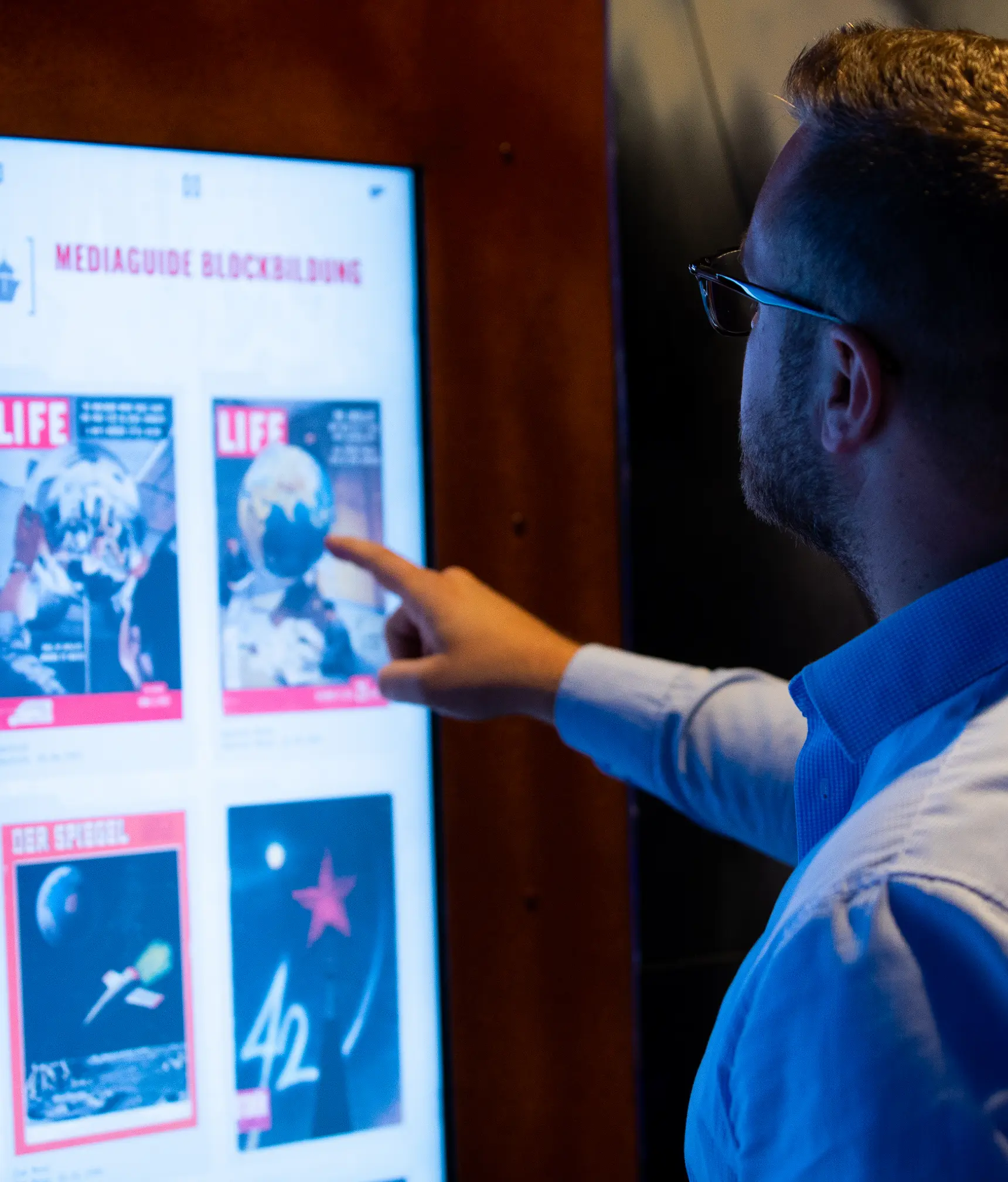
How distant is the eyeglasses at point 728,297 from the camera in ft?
2.56

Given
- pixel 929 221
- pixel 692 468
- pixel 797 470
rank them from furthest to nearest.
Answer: pixel 692 468
pixel 797 470
pixel 929 221

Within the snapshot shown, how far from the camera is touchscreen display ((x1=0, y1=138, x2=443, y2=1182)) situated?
3.42ft

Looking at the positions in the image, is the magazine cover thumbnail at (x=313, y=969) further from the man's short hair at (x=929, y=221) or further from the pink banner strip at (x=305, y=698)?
the man's short hair at (x=929, y=221)

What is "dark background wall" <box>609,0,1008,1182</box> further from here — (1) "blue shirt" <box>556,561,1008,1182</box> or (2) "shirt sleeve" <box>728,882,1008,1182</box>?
(2) "shirt sleeve" <box>728,882,1008,1182</box>

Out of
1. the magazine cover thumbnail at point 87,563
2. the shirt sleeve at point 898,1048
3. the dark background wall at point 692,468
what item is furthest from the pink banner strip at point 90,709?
the shirt sleeve at point 898,1048

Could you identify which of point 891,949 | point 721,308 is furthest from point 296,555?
point 891,949

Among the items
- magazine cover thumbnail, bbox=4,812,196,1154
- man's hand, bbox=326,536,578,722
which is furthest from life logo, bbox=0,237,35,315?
magazine cover thumbnail, bbox=4,812,196,1154

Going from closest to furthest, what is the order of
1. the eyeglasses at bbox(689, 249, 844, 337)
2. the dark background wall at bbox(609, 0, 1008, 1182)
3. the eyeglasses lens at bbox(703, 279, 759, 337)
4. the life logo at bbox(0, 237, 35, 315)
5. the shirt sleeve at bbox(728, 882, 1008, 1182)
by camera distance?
the shirt sleeve at bbox(728, 882, 1008, 1182) < the eyeglasses at bbox(689, 249, 844, 337) < the eyeglasses lens at bbox(703, 279, 759, 337) < the life logo at bbox(0, 237, 35, 315) < the dark background wall at bbox(609, 0, 1008, 1182)

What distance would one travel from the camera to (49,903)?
3.41 feet

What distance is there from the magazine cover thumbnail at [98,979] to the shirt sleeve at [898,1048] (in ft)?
2.22

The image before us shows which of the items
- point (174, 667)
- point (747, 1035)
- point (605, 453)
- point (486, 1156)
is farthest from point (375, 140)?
point (486, 1156)

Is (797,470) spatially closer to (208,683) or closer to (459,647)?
(459,647)

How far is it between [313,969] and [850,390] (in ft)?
2.48

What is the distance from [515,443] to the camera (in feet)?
3.89
